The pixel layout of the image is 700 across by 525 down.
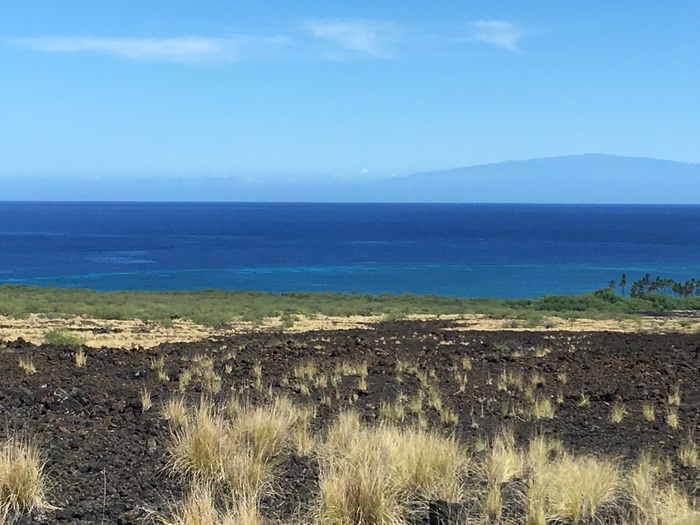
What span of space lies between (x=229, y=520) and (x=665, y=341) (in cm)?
1753

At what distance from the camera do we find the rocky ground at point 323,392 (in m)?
6.50

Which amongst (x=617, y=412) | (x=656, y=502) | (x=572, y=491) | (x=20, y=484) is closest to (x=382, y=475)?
(x=572, y=491)

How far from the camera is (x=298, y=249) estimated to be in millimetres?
110062

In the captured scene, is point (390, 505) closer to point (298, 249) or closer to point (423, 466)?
point (423, 466)

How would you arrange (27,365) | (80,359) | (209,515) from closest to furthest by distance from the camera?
1. (209,515)
2. (27,365)
3. (80,359)

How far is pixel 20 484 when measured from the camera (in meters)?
5.73

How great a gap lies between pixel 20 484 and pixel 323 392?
262 inches

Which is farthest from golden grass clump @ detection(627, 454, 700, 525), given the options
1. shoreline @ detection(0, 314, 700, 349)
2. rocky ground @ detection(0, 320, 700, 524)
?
shoreline @ detection(0, 314, 700, 349)

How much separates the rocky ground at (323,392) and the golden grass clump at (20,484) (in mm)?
147

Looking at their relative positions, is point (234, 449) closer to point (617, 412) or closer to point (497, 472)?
point (497, 472)

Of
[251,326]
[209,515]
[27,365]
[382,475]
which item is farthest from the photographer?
[251,326]

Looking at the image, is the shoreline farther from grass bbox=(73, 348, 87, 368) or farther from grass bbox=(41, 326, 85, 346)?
grass bbox=(73, 348, 87, 368)

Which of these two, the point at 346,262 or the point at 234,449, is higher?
the point at 234,449

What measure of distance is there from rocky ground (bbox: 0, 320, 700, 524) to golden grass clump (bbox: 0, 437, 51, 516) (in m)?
0.15
